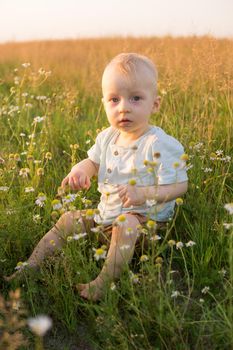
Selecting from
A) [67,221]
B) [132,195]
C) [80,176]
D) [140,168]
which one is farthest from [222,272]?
[80,176]

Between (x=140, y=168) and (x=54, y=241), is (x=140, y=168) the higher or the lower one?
the higher one

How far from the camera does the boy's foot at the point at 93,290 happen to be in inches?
100

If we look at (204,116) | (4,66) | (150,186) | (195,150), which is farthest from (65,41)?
(150,186)

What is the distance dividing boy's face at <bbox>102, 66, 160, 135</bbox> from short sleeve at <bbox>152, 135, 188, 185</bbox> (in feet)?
0.57

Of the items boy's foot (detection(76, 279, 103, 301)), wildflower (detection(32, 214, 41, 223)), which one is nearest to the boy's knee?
wildflower (detection(32, 214, 41, 223))

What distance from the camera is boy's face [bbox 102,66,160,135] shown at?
2928mm

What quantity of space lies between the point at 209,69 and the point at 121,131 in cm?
137

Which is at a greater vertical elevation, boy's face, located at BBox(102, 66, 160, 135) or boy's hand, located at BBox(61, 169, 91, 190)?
boy's face, located at BBox(102, 66, 160, 135)

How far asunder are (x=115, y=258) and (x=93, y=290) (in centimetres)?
18

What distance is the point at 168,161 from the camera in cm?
289

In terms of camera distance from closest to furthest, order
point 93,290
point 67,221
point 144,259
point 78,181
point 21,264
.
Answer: point 144,259, point 93,290, point 21,264, point 67,221, point 78,181

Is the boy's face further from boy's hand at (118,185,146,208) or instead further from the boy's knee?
the boy's knee

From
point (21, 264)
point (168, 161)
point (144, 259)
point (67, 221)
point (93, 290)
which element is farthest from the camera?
point (67, 221)

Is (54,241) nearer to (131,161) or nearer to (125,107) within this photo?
(131,161)
